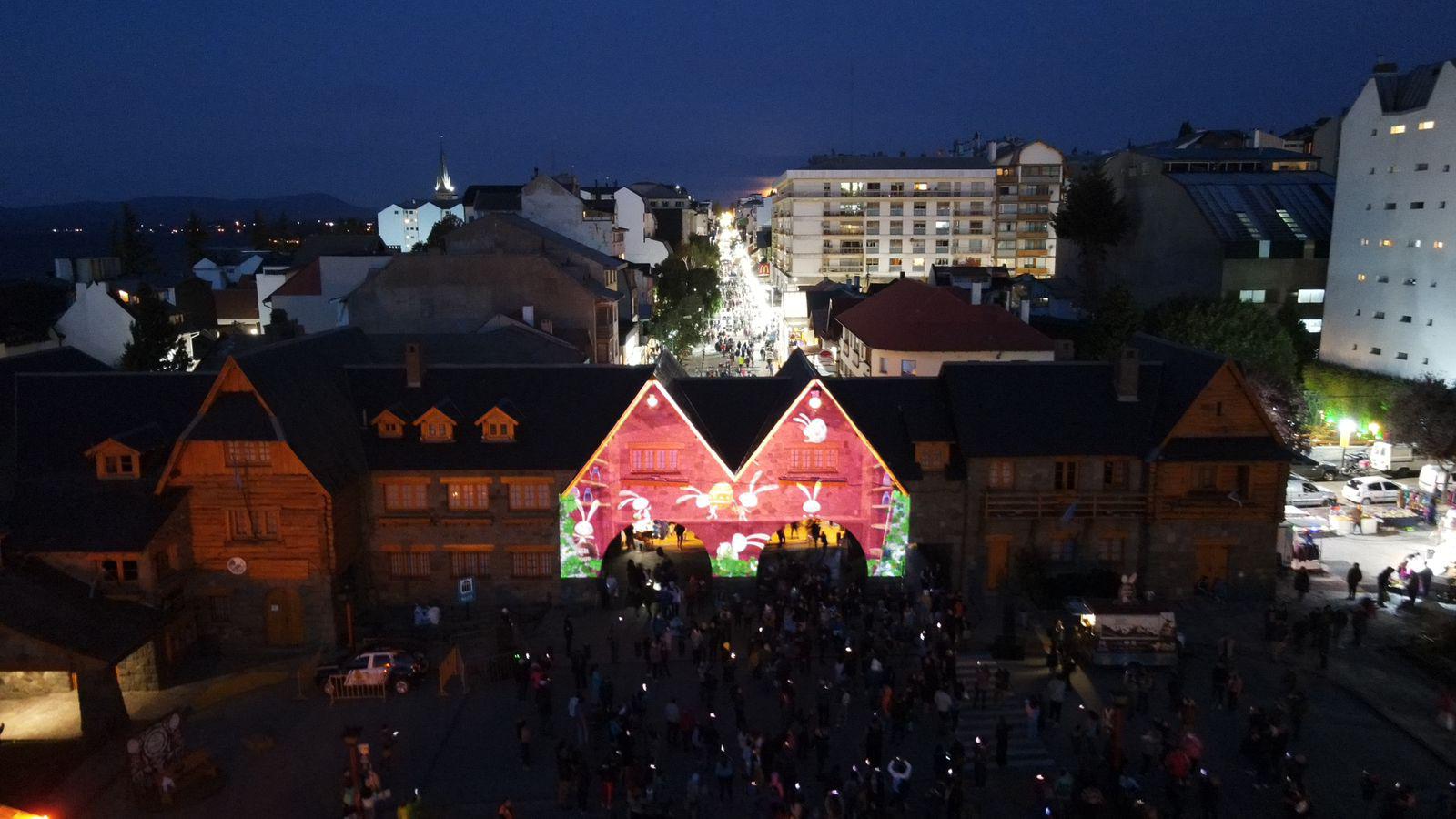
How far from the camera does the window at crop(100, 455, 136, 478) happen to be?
30.8 m

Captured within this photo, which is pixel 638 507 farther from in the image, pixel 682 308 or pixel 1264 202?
pixel 1264 202

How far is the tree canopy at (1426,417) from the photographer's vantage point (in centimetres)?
4875

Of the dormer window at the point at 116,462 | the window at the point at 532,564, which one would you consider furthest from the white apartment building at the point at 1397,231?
the dormer window at the point at 116,462

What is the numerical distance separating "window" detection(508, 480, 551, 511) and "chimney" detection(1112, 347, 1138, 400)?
20890 millimetres

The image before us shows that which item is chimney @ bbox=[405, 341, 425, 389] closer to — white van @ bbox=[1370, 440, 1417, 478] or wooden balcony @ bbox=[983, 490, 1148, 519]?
wooden balcony @ bbox=[983, 490, 1148, 519]

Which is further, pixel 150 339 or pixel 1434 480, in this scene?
pixel 150 339

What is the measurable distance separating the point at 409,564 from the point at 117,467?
377 inches

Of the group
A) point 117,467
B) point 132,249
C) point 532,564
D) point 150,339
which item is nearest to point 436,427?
point 532,564

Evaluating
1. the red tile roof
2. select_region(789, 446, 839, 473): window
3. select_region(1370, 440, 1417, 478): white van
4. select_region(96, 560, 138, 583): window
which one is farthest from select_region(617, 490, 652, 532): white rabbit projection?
select_region(1370, 440, 1417, 478): white van

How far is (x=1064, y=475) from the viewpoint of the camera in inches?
1350

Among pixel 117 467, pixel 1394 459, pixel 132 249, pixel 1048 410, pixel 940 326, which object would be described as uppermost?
pixel 132 249

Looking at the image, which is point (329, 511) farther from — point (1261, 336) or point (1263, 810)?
point (1261, 336)

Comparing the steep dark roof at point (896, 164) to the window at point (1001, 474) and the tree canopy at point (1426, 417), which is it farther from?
the window at point (1001, 474)

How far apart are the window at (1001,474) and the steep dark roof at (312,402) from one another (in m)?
22.0
